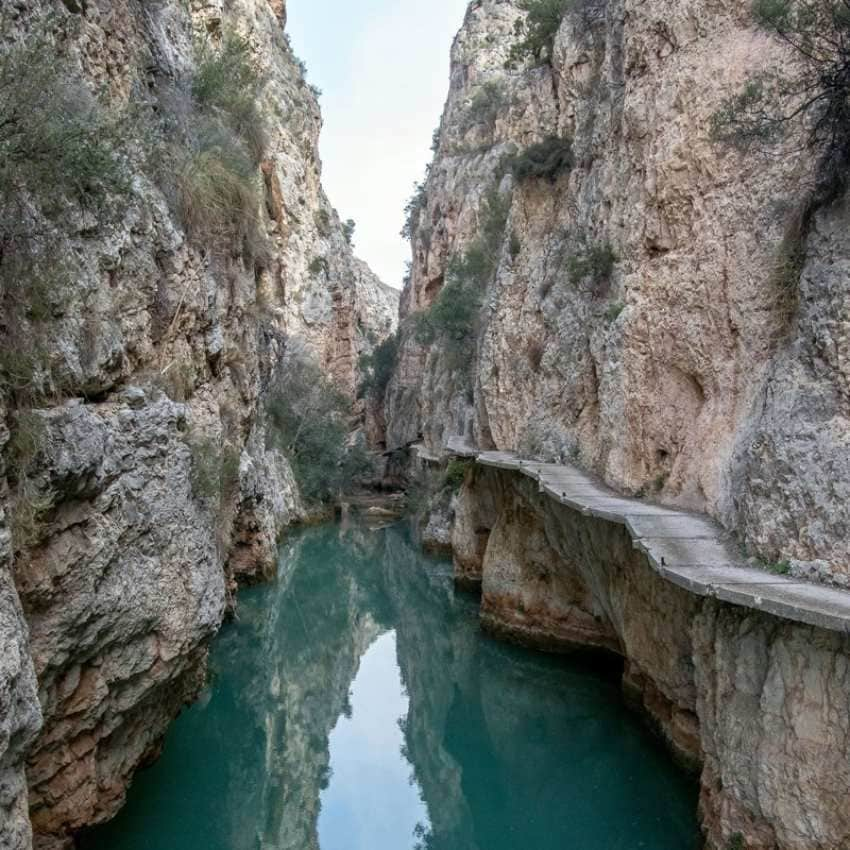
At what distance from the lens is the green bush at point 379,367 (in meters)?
47.1

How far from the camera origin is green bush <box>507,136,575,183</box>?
16.9 m

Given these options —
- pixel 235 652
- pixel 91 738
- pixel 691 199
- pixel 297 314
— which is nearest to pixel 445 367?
pixel 297 314

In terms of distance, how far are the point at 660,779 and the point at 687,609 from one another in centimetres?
255

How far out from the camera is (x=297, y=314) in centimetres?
3722

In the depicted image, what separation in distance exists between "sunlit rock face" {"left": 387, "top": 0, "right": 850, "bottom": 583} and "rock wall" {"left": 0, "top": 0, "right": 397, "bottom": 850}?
221 inches

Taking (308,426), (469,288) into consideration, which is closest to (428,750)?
(469,288)

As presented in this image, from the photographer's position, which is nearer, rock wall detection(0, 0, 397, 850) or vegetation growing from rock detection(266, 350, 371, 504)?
rock wall detection(0, 0, 397, 850)

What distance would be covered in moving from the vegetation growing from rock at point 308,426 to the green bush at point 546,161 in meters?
14.9

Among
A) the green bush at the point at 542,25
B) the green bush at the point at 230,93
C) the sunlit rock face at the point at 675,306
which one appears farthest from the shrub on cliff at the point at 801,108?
the green bush at the point at 542,25

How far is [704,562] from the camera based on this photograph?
655 cm

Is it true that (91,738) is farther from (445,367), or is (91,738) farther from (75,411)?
(445,367)

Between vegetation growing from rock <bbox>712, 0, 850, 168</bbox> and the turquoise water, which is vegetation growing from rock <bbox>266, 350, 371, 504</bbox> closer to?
the turquoise water

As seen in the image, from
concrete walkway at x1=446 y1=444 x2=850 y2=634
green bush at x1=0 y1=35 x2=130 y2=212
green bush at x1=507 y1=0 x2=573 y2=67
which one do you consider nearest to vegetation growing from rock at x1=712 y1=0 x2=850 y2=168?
concrete walkway at x1=446 y1=444 x2=850 y2=634

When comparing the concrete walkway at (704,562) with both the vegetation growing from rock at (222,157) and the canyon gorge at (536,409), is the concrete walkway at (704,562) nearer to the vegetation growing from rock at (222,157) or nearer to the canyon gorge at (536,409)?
the canyon gorge at (536,409)
